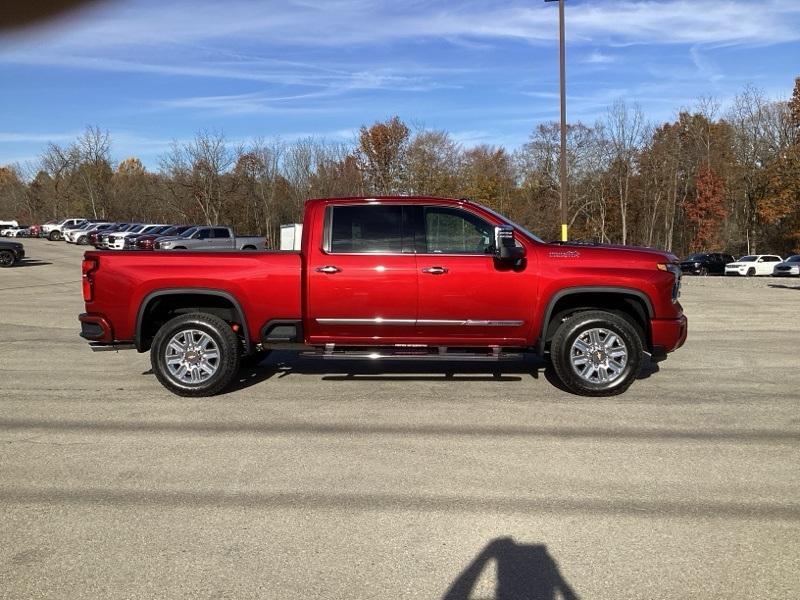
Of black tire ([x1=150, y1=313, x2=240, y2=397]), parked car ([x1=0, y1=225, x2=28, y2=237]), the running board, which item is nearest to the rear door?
the running board

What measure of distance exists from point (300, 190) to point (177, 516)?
55045 millimetres

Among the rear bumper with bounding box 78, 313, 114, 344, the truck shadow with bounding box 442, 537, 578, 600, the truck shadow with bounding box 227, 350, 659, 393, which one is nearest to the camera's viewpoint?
the truck shadow with bounding box 442, 537, 578, 600

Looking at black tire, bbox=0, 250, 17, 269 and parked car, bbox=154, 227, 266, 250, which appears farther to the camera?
black tire, bbox=0, 250, 17, 269

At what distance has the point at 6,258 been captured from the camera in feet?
95.9

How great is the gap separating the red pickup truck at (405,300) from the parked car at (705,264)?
39003 mm

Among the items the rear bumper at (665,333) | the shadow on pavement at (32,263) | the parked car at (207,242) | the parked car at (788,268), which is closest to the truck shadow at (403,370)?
the rear bumper at (665,333)

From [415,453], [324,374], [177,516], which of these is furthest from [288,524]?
[324,374]

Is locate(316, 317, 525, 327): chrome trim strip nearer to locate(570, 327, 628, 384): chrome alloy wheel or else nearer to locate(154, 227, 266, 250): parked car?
locate(570, 327, 628, 384): chrome alloy wheel

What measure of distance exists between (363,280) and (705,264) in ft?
139

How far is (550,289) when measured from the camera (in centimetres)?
667

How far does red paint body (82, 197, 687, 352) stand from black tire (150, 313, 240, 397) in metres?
0.28

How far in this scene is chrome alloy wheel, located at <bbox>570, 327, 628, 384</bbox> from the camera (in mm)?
6703

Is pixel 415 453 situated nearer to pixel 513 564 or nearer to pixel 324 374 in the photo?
pixel 513 564

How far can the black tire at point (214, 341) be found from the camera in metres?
6.73
